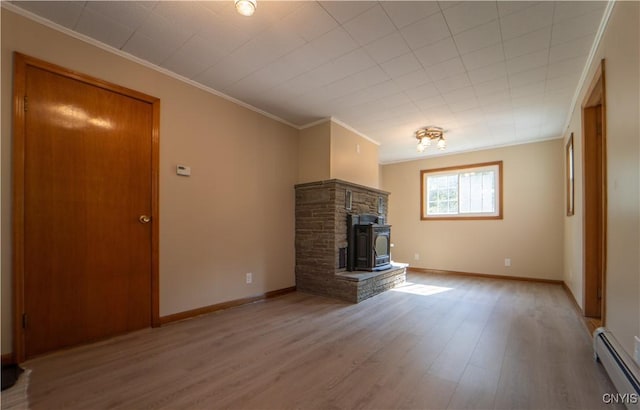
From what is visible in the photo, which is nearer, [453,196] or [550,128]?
[550,128]

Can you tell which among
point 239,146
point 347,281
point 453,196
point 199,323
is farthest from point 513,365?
point 453,196

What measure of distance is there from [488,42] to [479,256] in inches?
159

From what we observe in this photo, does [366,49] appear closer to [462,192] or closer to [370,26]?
[370,26]

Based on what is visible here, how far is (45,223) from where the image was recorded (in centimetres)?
206

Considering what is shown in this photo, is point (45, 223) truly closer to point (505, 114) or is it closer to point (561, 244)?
point (505, 114)

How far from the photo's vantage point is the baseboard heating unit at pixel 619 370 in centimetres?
136

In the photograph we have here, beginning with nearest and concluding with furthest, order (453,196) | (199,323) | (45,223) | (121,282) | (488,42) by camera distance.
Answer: (45,223) < (488,42) < (121,282) < (199,323) < (453,196)

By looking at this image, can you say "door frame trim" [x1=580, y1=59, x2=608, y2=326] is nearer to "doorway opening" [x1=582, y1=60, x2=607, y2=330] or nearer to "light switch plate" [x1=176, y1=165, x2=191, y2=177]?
"doorway opening" [x1=582, y1=60, x2=607, y2=330]

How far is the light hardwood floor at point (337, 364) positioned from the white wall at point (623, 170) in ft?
1.56

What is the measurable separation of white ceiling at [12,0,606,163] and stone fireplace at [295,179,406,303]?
1.12 metres

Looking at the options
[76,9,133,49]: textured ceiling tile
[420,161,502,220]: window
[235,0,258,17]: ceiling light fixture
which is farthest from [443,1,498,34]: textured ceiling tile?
[420,161,502,220]: window

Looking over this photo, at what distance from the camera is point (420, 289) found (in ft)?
13.7

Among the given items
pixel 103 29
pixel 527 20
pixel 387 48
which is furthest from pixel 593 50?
pixel 103 29

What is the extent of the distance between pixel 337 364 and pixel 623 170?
83.3 inches
